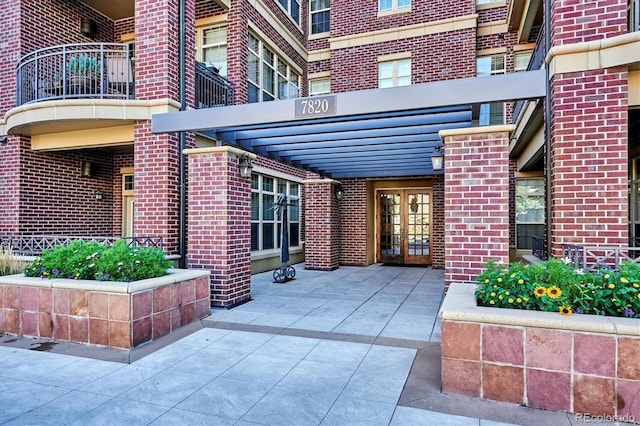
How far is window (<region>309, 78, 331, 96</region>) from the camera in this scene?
13.4m

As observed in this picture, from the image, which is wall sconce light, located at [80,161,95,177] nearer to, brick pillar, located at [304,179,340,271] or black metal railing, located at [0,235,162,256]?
black metal railing, located at [0,235,162,256]

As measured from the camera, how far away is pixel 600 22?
4.80m

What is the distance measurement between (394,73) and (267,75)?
3.79 meters

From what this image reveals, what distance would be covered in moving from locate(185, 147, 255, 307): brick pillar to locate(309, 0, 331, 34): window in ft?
29.3

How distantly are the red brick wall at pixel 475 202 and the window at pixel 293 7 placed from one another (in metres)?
9.37

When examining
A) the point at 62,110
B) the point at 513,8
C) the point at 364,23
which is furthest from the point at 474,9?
the point at 62,110

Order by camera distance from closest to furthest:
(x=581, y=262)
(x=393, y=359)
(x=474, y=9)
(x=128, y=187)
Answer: (x=393, y=359)
(x=581, y=262)
(x=128, y=187)
(x=474, y=9)

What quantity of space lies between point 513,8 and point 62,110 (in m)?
9.88

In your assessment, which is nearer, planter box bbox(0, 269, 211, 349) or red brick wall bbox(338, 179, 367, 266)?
planter box bbox(0, 269, 211, 349)

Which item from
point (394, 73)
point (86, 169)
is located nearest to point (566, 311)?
point (86, 169)

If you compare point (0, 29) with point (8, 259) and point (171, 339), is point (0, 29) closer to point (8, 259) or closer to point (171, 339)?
point (8, 259)

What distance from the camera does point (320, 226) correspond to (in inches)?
449

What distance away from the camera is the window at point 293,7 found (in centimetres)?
1205

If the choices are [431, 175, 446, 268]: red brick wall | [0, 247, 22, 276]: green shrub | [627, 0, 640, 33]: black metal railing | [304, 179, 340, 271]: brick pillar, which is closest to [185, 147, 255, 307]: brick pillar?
[0, 247, 22, 276]: green shrub
